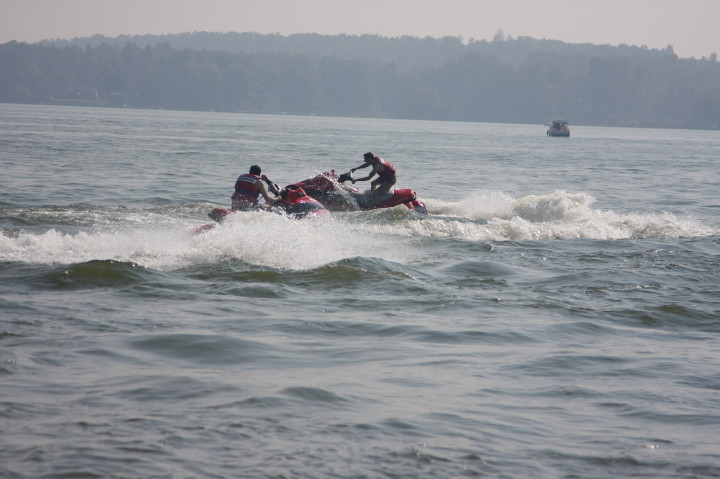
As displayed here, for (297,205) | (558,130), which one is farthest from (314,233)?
(558,130)

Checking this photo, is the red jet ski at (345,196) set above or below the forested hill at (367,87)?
below

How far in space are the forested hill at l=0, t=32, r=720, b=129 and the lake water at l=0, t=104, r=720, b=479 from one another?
6442 inches

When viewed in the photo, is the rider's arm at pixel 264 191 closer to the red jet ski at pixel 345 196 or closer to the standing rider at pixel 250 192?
the standing rider at pixel 250 192

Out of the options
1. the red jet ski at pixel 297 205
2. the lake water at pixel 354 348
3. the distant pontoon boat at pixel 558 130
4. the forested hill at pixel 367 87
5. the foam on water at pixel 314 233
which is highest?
the forested hill at pixel 367 87

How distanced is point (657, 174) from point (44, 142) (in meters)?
27.3

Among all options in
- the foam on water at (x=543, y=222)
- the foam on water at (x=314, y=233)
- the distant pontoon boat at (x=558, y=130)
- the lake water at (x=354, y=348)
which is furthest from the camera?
the distant pontoon boat at (x=558, y=130)

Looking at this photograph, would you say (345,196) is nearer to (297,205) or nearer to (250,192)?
(297,205)

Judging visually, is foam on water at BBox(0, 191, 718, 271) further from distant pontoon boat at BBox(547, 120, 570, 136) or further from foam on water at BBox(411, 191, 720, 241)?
distant pontoon boat at BBox(547, 120, 570, 136)

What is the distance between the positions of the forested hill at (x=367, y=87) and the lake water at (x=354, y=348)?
16363 centimetres

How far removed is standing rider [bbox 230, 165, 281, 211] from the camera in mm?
16844

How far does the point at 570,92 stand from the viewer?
183 meters

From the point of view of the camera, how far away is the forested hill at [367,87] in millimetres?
177000

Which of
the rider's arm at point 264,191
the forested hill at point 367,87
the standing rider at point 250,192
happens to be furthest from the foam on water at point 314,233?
the forested hill at point 367,87

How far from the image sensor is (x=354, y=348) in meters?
8.43
